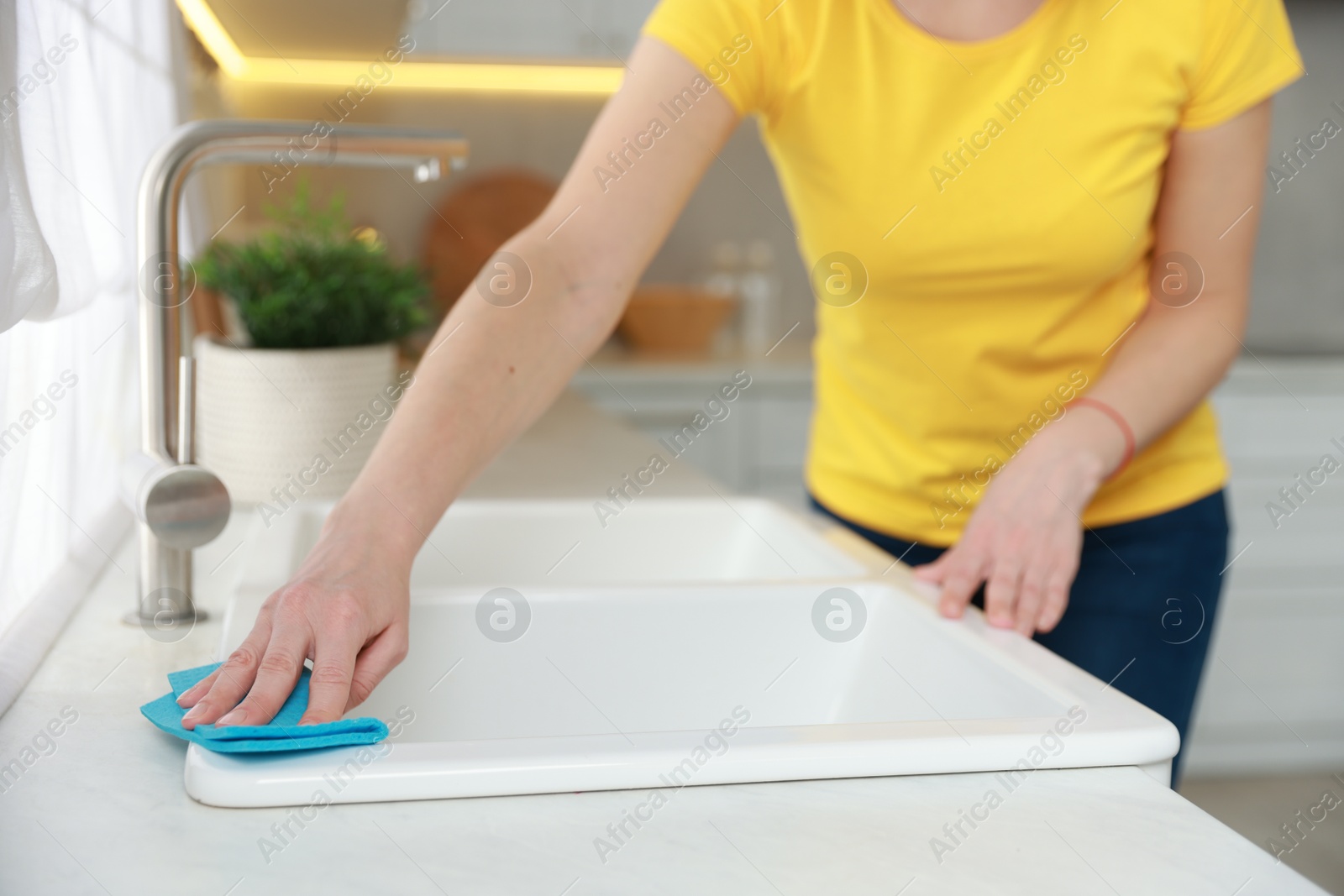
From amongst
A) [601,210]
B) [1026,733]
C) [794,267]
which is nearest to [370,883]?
[1026,733]

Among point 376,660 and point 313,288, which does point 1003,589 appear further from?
→ point 313,288

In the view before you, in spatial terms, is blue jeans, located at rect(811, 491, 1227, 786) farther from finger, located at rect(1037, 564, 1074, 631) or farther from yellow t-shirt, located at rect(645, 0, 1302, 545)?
finger, located at rect(1037, 564, 1074, 631)

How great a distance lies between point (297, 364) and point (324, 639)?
0.57 meters

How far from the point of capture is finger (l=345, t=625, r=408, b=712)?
582 mm

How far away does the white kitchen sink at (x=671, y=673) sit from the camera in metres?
0.49

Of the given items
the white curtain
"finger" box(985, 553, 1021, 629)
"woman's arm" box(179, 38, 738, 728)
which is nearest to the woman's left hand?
"finger" box(985, 553, 1021, 629)

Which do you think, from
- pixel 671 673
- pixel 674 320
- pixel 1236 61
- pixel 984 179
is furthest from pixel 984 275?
pixel 674 320

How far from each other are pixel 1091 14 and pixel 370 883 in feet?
2.54

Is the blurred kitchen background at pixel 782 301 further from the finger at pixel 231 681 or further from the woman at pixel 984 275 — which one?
the finger at pixel 231 681

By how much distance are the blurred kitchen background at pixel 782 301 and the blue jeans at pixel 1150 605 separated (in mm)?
1350

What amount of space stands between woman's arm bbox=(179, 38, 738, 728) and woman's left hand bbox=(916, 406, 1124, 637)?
283 mm

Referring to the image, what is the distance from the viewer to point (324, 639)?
56 cm

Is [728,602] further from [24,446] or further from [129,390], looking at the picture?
[129,390]

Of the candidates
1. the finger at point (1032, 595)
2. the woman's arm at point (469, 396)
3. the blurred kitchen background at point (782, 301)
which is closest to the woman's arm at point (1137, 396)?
the finger at point (1032, 595)
